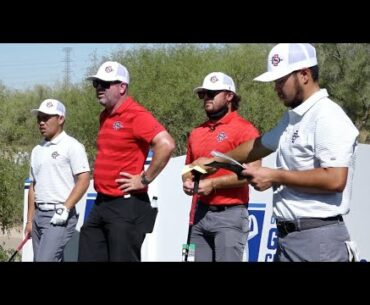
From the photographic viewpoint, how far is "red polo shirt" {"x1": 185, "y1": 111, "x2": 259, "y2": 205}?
6266 mm

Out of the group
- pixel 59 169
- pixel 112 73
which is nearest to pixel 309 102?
pixel 112 73

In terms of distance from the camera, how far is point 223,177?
6.18 metres

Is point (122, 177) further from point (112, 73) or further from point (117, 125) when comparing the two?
point (112, 73)

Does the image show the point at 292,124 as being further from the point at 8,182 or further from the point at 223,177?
the point at 8,182

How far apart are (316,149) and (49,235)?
13.1 feet

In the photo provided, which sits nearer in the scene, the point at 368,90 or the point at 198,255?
the point at 198,255

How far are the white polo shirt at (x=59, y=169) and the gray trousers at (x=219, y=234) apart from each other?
1.82 metres

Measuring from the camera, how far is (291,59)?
14.3ft

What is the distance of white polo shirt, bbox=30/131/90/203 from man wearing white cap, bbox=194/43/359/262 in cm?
365

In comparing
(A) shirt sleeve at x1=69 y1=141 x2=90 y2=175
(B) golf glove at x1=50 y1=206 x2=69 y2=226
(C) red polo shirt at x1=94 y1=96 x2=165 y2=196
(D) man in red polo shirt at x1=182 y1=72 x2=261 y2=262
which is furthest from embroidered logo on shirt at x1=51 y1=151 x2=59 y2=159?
(C) red polo shirt at x1=94 y1=96 x2=165 y2=196

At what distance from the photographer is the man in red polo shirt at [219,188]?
20.2 ft

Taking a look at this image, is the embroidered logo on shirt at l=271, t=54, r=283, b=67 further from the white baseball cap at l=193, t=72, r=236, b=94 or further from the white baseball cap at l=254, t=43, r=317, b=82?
the white baseball cap at l=193, t=72, r=236, b=94

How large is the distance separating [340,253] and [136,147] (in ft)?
7.29
